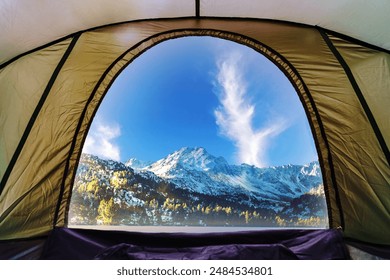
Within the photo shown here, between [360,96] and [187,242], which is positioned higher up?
[360,96]

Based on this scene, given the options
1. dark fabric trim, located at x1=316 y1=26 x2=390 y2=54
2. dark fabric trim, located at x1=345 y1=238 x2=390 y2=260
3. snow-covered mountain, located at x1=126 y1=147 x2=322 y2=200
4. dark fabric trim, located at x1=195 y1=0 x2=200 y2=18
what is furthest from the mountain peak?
dark fabric trim, located at x1=316 y1=26 x2=390 y2=54

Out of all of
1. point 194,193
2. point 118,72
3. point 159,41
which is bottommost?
point 194,193

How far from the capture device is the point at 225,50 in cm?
364

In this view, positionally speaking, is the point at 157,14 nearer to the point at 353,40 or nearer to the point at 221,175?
the point at 353,40

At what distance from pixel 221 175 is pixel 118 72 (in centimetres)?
202

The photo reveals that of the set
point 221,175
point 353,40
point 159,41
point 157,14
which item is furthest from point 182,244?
point 221,175

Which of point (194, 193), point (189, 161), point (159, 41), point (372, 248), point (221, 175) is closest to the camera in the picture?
point (372, 248)

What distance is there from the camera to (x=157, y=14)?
6.00 ft

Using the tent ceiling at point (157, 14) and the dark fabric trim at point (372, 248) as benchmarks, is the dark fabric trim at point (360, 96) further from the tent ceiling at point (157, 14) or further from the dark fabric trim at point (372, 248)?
the dark fabric trim at point (372, 248)

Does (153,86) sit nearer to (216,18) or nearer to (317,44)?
(216,18)

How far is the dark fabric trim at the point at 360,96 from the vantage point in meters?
1.71

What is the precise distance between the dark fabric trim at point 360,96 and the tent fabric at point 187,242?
0.56 m

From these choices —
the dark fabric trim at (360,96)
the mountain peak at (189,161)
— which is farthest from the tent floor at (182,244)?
the mountain peak at (189,161)
